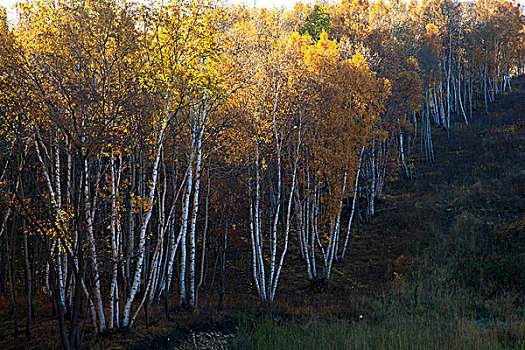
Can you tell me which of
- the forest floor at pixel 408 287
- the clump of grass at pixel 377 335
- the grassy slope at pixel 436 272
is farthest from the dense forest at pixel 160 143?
the clump of grass at pixel 377 335

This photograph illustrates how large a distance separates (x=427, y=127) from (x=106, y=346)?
104 ft

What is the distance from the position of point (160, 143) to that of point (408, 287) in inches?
478

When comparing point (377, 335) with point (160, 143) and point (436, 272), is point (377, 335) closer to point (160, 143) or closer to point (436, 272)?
point (160, 143)

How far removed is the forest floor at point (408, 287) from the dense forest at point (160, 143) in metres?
0.79

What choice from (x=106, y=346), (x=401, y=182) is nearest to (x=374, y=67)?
(x=401, y=182)

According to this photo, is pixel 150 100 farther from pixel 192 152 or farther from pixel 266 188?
pixel 266 188

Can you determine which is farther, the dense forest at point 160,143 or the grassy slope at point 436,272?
the grassy slope at point 436,272

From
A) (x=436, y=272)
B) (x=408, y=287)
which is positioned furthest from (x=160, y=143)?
(x=436, y=272)

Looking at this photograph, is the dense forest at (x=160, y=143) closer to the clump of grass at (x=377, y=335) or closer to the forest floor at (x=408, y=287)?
the forest floor at (x=408, y=287)

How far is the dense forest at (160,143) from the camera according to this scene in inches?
333

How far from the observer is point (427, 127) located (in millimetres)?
32062

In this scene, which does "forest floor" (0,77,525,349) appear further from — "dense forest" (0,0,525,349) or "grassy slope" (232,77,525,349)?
"dense forest" (0,0,525,349)

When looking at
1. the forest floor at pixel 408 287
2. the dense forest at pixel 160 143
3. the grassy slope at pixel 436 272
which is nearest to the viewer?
the dense forest at pixel 160 143

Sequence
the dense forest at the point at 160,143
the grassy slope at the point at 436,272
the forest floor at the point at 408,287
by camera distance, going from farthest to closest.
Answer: the grassy slope at the point at 436,272, the forest floor at the point at 408,287, the dense forest at the point at 160,143
